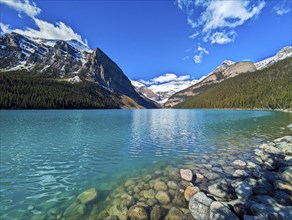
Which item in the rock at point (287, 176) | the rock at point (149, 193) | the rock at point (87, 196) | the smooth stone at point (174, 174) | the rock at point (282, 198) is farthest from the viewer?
the smooth stone at point (174, 174)

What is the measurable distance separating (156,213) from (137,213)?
1.06m

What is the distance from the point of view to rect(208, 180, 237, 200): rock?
37.2 ft

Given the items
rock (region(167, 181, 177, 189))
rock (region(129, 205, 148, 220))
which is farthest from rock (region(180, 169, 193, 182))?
rock (region(129, 205, 148, 220))

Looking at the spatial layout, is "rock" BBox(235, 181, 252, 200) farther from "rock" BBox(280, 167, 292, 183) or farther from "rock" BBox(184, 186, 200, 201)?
"rock" BBox(280, 167, 292, 183)

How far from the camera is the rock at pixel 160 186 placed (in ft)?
42.1

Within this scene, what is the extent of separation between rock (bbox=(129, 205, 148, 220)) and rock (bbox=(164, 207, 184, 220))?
1.18 metres

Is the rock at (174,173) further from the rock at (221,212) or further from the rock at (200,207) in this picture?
the rock at (221,212)

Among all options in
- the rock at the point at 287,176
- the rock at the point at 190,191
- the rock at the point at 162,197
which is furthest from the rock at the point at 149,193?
the rock at the point at 287,176

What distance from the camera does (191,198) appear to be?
10805mm

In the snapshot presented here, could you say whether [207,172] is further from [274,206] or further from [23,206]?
[23,206]

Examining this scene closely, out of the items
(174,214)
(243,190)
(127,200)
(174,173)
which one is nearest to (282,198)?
(243,190)

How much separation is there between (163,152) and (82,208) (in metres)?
14.1

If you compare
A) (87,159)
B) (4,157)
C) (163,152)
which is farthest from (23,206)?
(163,152)

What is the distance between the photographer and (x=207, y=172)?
15.6m
